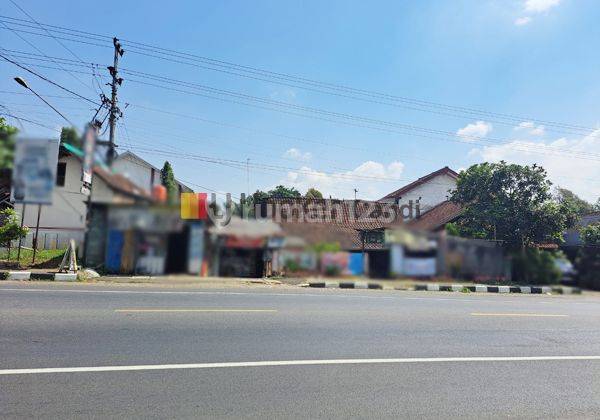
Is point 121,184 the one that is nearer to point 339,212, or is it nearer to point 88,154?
point 88,154

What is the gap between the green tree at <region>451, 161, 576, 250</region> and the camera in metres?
1.81

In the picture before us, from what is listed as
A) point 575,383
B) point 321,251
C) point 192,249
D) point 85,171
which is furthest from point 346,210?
point 575,383

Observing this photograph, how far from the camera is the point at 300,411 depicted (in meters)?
4.86

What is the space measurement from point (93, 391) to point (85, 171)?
5.07m

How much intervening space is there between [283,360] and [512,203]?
16.8ft

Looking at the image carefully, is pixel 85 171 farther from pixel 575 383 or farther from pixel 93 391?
pixel 575 383

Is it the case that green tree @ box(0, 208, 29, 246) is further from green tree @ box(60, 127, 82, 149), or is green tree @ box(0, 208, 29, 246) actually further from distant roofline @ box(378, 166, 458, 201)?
distant roofline @ box(378, 166, 458, 201)

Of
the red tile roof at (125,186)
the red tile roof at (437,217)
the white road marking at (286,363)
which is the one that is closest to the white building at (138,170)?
the red tile roof at (125,186)

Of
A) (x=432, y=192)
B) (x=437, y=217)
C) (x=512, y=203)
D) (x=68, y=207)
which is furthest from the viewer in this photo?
(x=512, y=203)

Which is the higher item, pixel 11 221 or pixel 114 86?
pixel 114 86

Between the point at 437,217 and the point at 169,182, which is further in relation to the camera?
the point at 437,217

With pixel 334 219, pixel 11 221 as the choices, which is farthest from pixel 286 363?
pixel 334 219

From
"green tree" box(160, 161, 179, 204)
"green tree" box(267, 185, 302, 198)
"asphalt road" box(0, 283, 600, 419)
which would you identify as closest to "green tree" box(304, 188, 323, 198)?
"green tree" box(267, 185, 302, 198)

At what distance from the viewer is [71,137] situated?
1.03 meters
